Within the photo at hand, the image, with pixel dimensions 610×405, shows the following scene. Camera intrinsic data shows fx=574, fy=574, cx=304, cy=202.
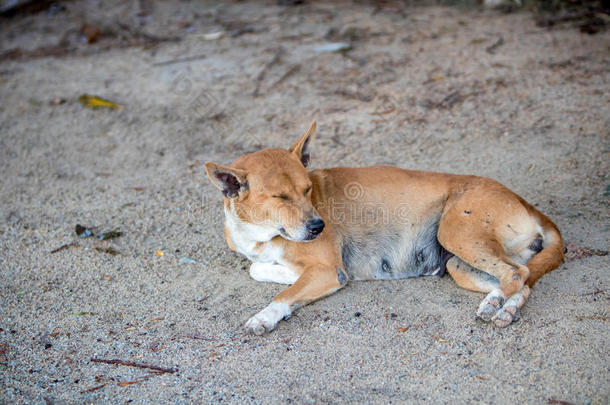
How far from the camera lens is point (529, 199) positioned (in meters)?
5.55

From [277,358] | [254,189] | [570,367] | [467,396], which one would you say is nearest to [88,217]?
[254,189]

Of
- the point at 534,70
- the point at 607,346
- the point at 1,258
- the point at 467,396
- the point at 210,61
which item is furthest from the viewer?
the point at 210,61

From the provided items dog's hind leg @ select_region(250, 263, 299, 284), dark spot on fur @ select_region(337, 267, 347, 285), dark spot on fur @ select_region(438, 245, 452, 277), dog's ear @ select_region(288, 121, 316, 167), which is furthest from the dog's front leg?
dog's ear @ select_region(288, 121, 316, 167)

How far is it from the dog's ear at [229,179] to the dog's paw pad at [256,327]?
3.18ft

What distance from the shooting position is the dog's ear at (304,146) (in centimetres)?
452

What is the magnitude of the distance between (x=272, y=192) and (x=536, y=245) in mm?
2066

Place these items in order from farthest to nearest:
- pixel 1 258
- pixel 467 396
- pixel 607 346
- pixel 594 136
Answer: pixel 594 136
pixel 1 258
pixel 607 346
pixel 467 396

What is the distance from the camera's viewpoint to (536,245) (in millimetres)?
4410

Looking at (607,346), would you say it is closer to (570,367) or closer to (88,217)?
(570,367)

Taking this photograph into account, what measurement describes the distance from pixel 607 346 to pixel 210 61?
6.76 meters

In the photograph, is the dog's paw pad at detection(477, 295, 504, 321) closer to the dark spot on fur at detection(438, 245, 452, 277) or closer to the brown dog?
the brown dog

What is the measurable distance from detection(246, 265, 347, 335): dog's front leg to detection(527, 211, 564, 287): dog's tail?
4.54ft

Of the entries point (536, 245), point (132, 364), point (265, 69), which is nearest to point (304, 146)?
point (536, 245)

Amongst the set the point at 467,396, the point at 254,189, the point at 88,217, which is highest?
the point at 254,189
